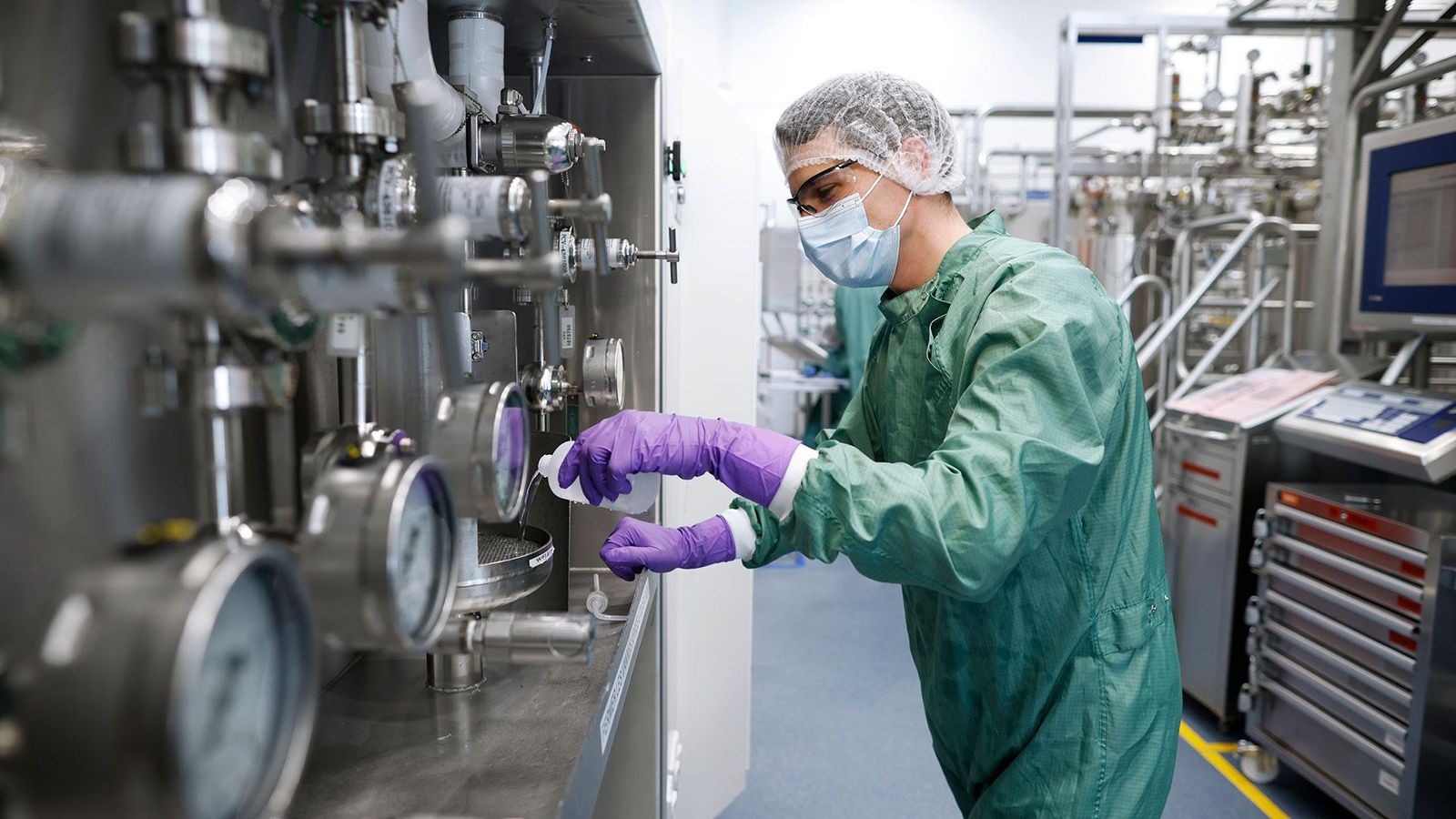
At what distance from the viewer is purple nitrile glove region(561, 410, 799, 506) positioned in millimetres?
1024

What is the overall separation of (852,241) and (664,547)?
0.52 metres

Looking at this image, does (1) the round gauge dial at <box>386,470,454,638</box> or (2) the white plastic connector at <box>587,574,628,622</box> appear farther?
(2) the white plastic connector at <box>587,574,628,622</box>

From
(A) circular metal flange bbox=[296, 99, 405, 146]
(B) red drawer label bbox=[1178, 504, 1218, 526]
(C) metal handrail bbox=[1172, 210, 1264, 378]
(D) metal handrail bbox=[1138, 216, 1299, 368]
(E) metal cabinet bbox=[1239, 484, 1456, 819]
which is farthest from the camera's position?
(C) metal handrail bbox=[1172, 210, 1264, 378]

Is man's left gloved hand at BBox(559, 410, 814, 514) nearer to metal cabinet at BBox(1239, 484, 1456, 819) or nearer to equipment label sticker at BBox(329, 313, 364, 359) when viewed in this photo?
equipment label sticker at BBox(329, 313, 364, 359)

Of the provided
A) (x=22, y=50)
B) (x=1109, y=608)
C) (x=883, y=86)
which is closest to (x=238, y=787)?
(x=22, y=50)

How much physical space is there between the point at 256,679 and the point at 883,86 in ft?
3.76

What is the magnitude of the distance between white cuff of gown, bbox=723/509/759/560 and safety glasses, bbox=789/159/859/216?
47 centimetres

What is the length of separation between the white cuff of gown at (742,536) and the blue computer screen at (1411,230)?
6.48 feet

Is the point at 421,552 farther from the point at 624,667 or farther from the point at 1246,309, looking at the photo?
the point at 1246,309

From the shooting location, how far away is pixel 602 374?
1432 mm

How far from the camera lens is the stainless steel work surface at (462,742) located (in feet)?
2.69

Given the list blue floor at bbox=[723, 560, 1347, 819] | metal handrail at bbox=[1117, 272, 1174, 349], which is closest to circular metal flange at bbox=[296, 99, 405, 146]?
blue floor at bbox=[723, 560, 1347, 819]

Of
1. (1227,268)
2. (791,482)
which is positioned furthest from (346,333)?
(1227,268)

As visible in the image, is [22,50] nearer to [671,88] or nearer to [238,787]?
[238,787]
